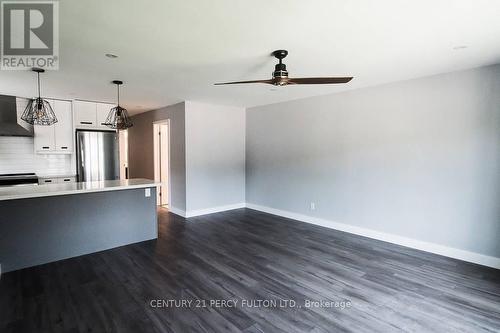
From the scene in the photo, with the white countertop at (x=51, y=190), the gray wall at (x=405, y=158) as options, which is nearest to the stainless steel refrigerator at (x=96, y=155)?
the white countertop at (x=51, y=190)

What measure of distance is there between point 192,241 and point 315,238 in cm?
200

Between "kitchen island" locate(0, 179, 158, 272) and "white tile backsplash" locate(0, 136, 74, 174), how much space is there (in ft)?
5.75

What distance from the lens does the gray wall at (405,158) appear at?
129 inches

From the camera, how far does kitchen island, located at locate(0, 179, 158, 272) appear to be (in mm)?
3158

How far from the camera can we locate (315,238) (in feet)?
14.2

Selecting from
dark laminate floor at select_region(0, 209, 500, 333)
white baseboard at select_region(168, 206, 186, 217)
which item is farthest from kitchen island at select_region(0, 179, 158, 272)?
white baseboard at select_region(168, 206, 186, 217)

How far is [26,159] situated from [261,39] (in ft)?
17.4

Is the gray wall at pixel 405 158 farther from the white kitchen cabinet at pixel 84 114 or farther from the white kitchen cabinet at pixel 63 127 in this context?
the white kitchen cabinet at pixel 63 127

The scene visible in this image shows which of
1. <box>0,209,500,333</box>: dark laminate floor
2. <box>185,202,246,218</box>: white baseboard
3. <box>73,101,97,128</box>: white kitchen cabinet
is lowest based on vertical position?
<box>0,209,500,333</box>: dark laminate floor

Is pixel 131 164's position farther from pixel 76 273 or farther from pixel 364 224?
pixel 364 224

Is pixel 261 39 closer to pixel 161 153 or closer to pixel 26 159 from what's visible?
pixel 161 153

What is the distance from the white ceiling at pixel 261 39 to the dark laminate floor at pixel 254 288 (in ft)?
8.09

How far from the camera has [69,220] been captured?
3.54m

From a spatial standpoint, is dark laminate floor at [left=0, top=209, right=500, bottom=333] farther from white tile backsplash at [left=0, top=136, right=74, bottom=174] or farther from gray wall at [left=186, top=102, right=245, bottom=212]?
white tile backsplash at [left=0, top=136, right=74, bottom=174]
